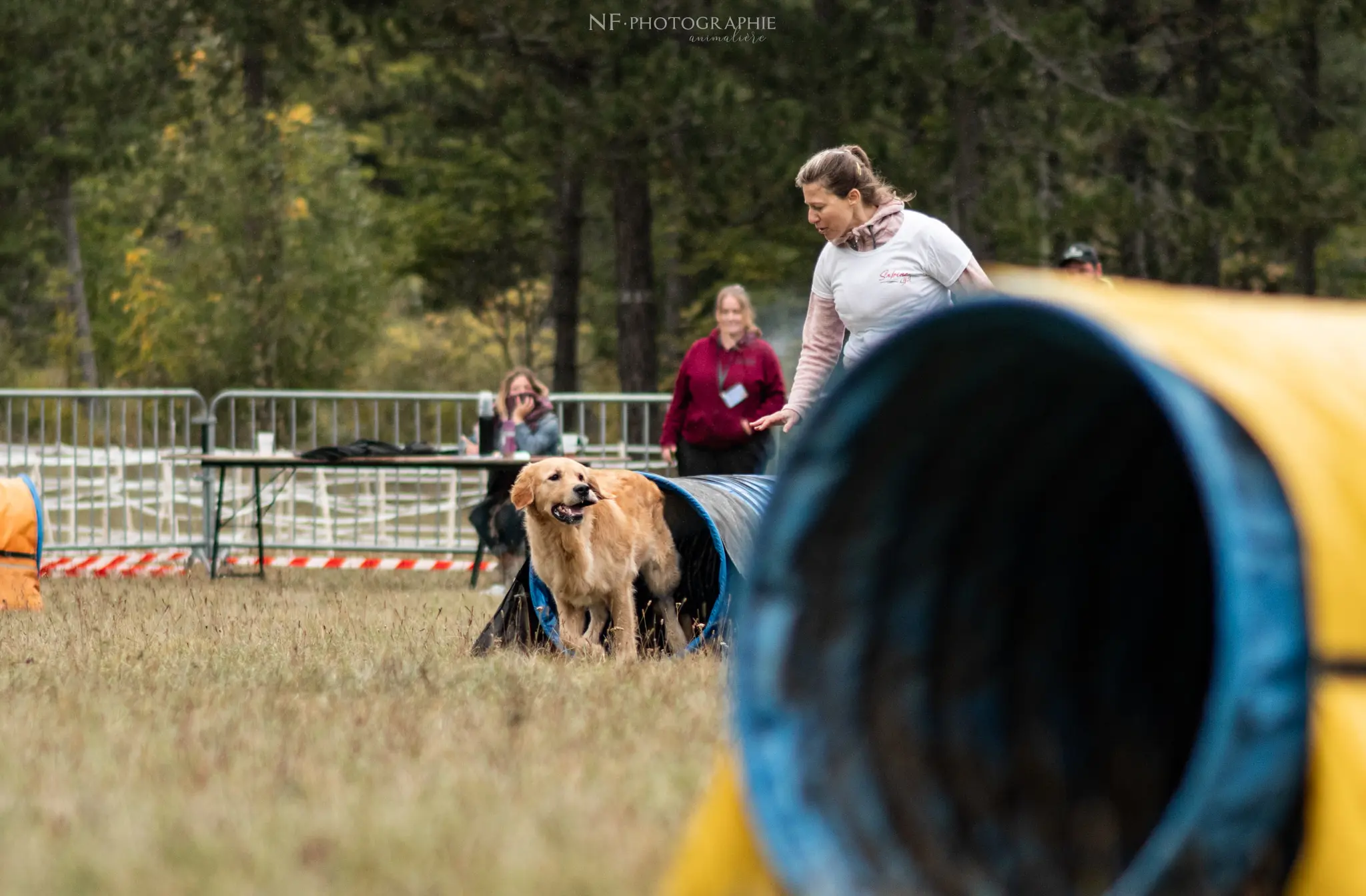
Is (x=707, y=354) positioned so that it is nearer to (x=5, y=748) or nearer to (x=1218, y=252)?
(x=5, y=748)

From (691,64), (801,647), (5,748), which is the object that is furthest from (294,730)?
(691,64)

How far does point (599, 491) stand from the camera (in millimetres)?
8094

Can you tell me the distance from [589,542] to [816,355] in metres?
1.33

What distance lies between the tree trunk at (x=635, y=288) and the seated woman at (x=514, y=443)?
966cm

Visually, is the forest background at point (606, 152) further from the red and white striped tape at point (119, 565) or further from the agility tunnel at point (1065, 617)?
the agility tunnel at point (1065, 617)

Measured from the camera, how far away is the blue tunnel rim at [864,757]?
2680 mm

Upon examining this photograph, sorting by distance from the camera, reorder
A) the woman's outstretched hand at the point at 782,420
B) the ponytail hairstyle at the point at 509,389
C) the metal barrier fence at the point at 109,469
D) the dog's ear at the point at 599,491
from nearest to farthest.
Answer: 1. the woman's outstretched hand at the point at 782,420
2. the dog's ear at the point at 599,491
3. the ponytail hairstyle at the point at 509,389
4. the metal barrier fence at the point at 109,469

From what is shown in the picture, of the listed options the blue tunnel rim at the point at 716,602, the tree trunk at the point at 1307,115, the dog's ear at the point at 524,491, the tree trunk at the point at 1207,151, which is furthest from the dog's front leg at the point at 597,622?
the tree trunk at the point at 1307,115

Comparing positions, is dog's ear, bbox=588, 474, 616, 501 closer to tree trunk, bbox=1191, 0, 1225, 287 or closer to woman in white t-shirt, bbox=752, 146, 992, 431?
woman in white t-shirt, bbox=752, 146, 992, 431

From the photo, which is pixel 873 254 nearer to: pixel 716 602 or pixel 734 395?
pixel 716 602

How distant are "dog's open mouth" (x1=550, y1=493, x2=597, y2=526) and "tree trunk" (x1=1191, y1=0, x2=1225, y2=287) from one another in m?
14.7

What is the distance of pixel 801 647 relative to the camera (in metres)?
3.44

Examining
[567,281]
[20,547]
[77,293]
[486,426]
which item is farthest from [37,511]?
[77,293]

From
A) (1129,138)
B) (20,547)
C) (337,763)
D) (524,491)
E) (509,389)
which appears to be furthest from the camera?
(1129,138)
